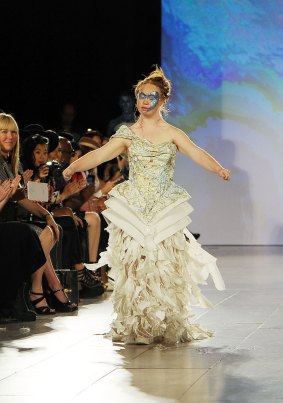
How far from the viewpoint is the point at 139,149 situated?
16.7 feet

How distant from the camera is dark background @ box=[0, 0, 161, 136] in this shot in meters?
10.7

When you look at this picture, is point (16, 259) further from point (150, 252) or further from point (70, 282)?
point (150, 252)

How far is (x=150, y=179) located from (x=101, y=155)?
0.30m

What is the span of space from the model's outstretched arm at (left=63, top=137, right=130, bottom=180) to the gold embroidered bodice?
0.08 meters

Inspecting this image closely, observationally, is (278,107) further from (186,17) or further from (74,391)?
(74,391)

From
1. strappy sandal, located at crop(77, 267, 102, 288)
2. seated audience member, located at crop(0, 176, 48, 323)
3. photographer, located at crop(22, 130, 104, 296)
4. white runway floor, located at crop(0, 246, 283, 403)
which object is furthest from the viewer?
strappy sandal, located at crop(77, 267, 102, 288)

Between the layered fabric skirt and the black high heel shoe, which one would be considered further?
the black high heel shoe

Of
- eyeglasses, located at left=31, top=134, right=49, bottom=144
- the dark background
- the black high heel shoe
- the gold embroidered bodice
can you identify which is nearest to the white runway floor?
the black high heel shoe

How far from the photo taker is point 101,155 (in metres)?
5.19

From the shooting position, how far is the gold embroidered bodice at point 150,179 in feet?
16.6

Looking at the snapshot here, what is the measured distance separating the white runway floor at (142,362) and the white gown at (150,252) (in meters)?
0.15

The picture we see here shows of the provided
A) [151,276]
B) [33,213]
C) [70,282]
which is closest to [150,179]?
[151,276]

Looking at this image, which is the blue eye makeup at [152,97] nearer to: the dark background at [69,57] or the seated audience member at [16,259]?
the seated audience member at [16,259]

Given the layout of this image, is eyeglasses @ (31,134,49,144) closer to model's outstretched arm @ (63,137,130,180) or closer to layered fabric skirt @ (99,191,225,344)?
model's outstretched arm @ (63,137,130,180)
